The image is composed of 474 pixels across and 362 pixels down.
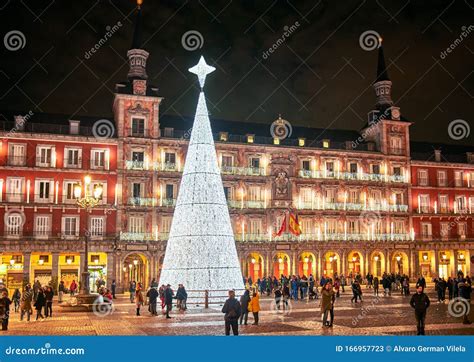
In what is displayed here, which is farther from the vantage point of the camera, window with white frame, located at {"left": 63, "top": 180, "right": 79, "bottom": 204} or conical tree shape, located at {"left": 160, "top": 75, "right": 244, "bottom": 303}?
window with white frame, located at {"left": 63, "top": 180, "right": 79, "bottom": 204}

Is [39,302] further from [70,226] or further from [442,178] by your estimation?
[442,178]

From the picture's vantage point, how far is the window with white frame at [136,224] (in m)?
47.9

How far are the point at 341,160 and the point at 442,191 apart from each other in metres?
12.3

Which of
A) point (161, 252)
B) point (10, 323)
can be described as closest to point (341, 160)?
point (161, 252)

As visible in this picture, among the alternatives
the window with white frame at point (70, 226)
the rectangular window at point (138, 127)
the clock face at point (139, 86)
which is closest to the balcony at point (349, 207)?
the rectangular window at point (138, 127)

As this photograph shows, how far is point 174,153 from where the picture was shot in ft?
165

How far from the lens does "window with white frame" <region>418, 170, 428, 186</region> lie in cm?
5925

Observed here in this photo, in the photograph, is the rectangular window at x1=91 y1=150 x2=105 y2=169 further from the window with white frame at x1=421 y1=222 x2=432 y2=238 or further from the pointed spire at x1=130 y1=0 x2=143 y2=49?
the window with white frame at x1=421 y1=222 x2=432 y2=238

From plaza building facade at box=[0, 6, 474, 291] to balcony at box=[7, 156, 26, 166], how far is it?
8cm

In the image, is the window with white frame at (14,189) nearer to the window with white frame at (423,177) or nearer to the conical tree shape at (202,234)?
the conical tree shape at (202,234)

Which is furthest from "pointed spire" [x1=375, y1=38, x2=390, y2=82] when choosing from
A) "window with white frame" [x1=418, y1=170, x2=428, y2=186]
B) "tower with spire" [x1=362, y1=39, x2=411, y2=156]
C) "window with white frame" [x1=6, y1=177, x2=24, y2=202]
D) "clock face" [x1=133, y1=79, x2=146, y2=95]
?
"window with white frame" [x1=6, y1=177, x2=24, y2=202]

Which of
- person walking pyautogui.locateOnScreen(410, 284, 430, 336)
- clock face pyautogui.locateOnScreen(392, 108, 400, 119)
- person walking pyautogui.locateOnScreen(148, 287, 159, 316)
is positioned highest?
clock face pyautogui.locateOnScreen(392, 108, 400, 119)

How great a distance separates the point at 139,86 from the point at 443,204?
110 ft

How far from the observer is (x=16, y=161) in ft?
149
